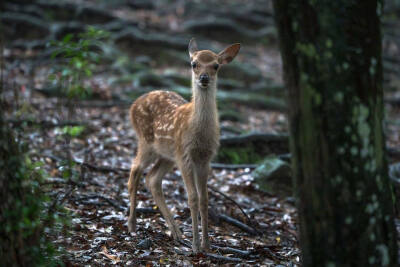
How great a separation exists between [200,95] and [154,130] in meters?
0.97

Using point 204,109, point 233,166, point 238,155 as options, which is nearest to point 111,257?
point 204,109

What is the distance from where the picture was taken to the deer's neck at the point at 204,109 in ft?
16.4

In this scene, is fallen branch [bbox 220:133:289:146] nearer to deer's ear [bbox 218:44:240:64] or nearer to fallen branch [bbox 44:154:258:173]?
fallen branch [bbox 44:154:258:173]

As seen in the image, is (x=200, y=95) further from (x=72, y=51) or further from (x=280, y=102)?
(x=280, y=102)

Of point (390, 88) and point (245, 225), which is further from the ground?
point (390, 88)

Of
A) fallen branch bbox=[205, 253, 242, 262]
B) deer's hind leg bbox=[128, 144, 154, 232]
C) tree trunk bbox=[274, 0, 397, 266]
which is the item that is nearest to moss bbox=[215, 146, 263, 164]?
deer's hind leg bbox=[128, 144, 154, 232]

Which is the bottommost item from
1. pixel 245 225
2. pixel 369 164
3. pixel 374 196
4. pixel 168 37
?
pixel 245 225

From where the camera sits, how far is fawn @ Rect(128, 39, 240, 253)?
4953 millimetres

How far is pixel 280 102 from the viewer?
Result: 1285 cm

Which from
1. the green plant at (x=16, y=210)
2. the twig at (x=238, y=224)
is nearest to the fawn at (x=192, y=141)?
the twig at (x=238, y=224)

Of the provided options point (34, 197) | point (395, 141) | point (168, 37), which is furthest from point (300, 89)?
point (168, 37)

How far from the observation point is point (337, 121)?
267 centimetres

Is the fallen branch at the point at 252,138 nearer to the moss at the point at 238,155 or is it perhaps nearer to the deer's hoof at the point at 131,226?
the moss at the point at 238,155

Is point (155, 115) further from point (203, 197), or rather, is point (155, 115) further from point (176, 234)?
point (176, 234)
